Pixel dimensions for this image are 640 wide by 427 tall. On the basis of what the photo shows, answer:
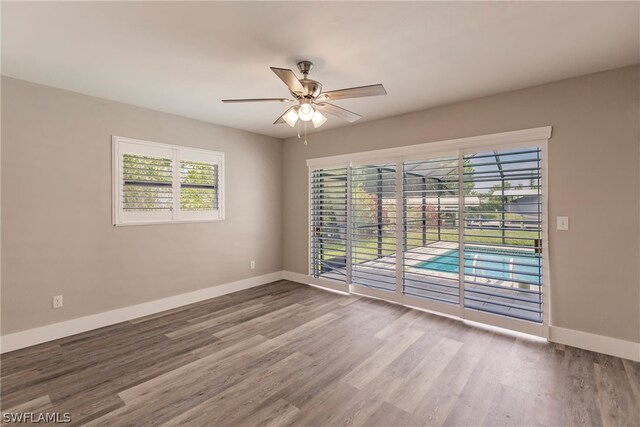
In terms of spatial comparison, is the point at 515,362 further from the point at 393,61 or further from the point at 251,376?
the point at 393,61

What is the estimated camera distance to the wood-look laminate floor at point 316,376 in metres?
1.98

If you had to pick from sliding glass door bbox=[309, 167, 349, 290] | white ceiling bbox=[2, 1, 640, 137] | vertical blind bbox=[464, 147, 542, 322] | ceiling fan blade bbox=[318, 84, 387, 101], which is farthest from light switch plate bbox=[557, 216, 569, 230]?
sliding glass door bbox=[309, 167, 349, 290]

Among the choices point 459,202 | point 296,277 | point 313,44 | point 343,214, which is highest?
point 313,44

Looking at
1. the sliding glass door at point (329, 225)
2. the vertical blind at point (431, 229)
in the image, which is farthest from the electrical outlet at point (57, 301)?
the vertical blind at point (431, 229)

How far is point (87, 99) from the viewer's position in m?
3.30

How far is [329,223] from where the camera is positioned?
15.9ft

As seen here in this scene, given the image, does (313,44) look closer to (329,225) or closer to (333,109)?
(333,109)

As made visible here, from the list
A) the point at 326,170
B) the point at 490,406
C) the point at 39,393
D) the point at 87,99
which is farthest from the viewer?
the point at 326,170

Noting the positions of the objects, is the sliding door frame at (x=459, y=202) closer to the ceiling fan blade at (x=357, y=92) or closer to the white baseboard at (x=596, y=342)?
the white baseboard at (x=596, y=342)

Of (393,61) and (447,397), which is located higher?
(393,61)

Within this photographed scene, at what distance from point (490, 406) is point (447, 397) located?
0.27 meters

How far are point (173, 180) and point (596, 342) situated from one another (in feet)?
16.3

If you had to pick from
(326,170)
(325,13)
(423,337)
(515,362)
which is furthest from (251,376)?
(326,170)

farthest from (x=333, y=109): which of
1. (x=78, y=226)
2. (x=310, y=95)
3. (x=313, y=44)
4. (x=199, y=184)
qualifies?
(x=78, y=226)
